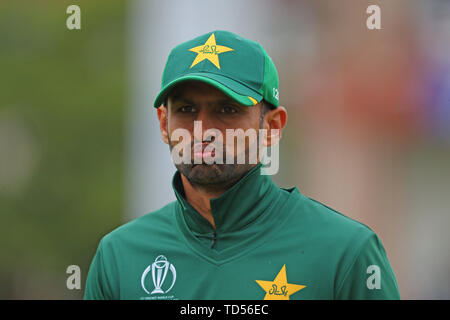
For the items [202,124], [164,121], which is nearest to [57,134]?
[164,121]

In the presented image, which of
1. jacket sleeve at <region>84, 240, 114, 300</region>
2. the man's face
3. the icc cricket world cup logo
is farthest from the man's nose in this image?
jacket sleeve at <region>84, 240, 114, 300</region>

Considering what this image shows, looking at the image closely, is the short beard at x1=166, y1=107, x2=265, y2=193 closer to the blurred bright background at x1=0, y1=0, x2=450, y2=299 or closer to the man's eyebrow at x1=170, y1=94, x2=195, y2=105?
the man's eyebrow at x1=170, y1=94, x2=195, y2=105

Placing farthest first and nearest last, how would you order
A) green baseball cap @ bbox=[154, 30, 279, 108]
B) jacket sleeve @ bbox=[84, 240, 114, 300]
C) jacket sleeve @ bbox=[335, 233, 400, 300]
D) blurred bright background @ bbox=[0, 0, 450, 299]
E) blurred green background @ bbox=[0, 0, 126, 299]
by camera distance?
blurred green background @ bbox=[0, 0, 126, 299] → blurred bright background @ bbox=[0, 0, 450, 299] → jacket sleeve @ bbox=[84, 240, 114, 300] → green baseball cap @ bbox=[154, 30, 279, 108] → jacket sleeve @ bbox=[335, 233, 400, 300]

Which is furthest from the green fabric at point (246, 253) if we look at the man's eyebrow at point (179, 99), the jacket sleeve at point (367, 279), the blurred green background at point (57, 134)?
the blurred green background at point (57, 134)

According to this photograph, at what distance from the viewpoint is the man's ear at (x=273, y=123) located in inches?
133

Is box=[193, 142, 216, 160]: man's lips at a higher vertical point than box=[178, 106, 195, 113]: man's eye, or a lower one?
lower

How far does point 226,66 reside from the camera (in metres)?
3.25

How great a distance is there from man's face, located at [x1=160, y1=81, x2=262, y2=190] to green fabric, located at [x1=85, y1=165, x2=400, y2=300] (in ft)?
0.29

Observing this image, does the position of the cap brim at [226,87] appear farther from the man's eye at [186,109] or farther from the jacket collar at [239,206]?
the jacket collar at [239,206]

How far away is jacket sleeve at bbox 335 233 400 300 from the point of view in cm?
296

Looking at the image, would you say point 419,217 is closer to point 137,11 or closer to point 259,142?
point 137,11

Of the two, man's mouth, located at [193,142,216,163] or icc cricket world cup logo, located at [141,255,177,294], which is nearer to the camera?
man's mouth, located at [193,142,216,163]

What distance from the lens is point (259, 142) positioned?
330 cm
